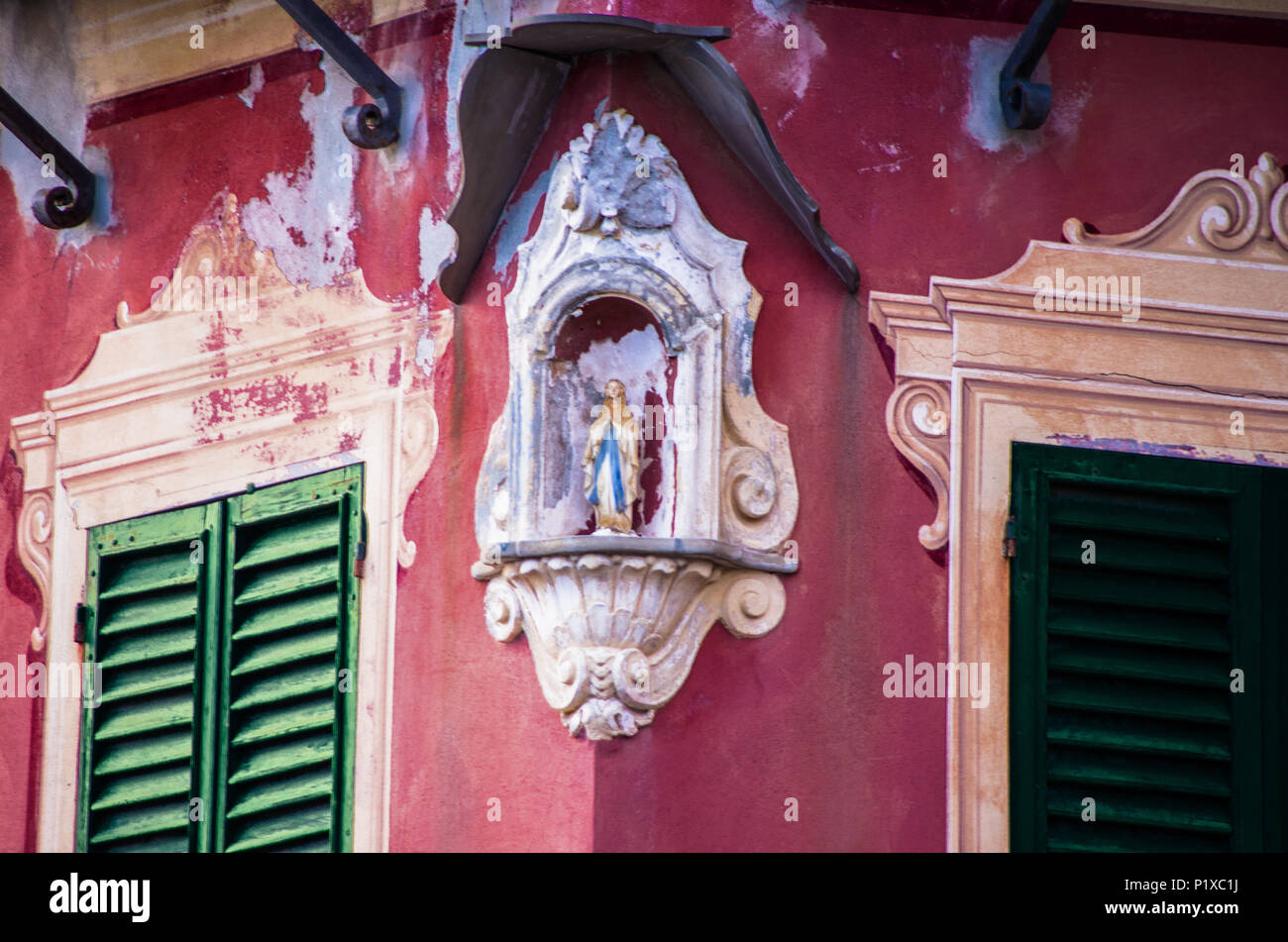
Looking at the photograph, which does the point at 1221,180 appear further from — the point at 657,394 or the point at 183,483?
the point at 183,483

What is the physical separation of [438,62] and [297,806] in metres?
2.70

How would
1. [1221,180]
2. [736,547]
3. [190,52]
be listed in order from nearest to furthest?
[736,547] < [1221,180] < [190,52]

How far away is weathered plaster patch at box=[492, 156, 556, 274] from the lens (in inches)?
437

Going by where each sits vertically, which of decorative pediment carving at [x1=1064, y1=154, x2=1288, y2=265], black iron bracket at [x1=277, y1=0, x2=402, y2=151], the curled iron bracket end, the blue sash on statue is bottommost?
the blue sash on statue

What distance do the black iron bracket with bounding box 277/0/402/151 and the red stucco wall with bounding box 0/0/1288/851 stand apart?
13 cm

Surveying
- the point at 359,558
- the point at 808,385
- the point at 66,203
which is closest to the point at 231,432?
the point at 359,558

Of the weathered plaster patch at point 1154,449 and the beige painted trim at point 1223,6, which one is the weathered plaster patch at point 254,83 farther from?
the weathered plaster patch at point 1154,449

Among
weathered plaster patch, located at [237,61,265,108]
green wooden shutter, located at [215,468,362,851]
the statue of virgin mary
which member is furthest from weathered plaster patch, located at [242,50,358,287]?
the statue of virgin mary

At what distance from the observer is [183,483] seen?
11.9m

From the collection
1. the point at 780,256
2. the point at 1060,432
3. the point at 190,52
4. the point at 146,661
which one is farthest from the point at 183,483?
the point at 1060,432

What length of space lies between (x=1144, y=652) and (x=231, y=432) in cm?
342

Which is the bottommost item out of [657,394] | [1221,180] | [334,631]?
[334,631]

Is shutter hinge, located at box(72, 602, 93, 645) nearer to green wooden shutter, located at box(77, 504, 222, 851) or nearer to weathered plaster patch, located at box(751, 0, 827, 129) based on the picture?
green wooden shutter, located at box(77, 504, 222, 851)

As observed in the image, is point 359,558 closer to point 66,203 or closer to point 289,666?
point 289,666
